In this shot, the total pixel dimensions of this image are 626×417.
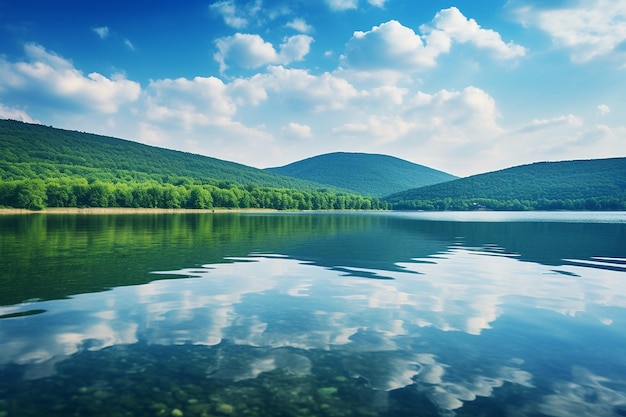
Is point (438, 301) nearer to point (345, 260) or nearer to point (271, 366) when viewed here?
point (271, 366)

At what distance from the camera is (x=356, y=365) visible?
11727mm

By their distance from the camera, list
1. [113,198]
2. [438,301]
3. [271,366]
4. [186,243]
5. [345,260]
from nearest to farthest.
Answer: [271,366], [438,301], [345,260], [186,243], [113,198]

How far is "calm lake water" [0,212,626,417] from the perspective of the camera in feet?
31.2

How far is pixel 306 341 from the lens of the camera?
45.2 ft

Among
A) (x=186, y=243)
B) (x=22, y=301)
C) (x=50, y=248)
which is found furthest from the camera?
(x=186, y=243)

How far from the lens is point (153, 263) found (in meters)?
30.5

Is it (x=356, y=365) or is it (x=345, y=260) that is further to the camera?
(x=345, y=260)

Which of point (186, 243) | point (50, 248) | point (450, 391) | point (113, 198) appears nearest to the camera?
point (450, 391)

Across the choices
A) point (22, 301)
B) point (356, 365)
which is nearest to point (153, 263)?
point (22, 301)

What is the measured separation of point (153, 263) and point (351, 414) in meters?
25.0

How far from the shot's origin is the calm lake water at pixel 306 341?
31.2 feet

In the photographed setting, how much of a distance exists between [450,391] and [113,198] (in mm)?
196275

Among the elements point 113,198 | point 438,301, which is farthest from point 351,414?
point 113,198

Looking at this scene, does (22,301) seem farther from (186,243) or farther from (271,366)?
(186,243)
